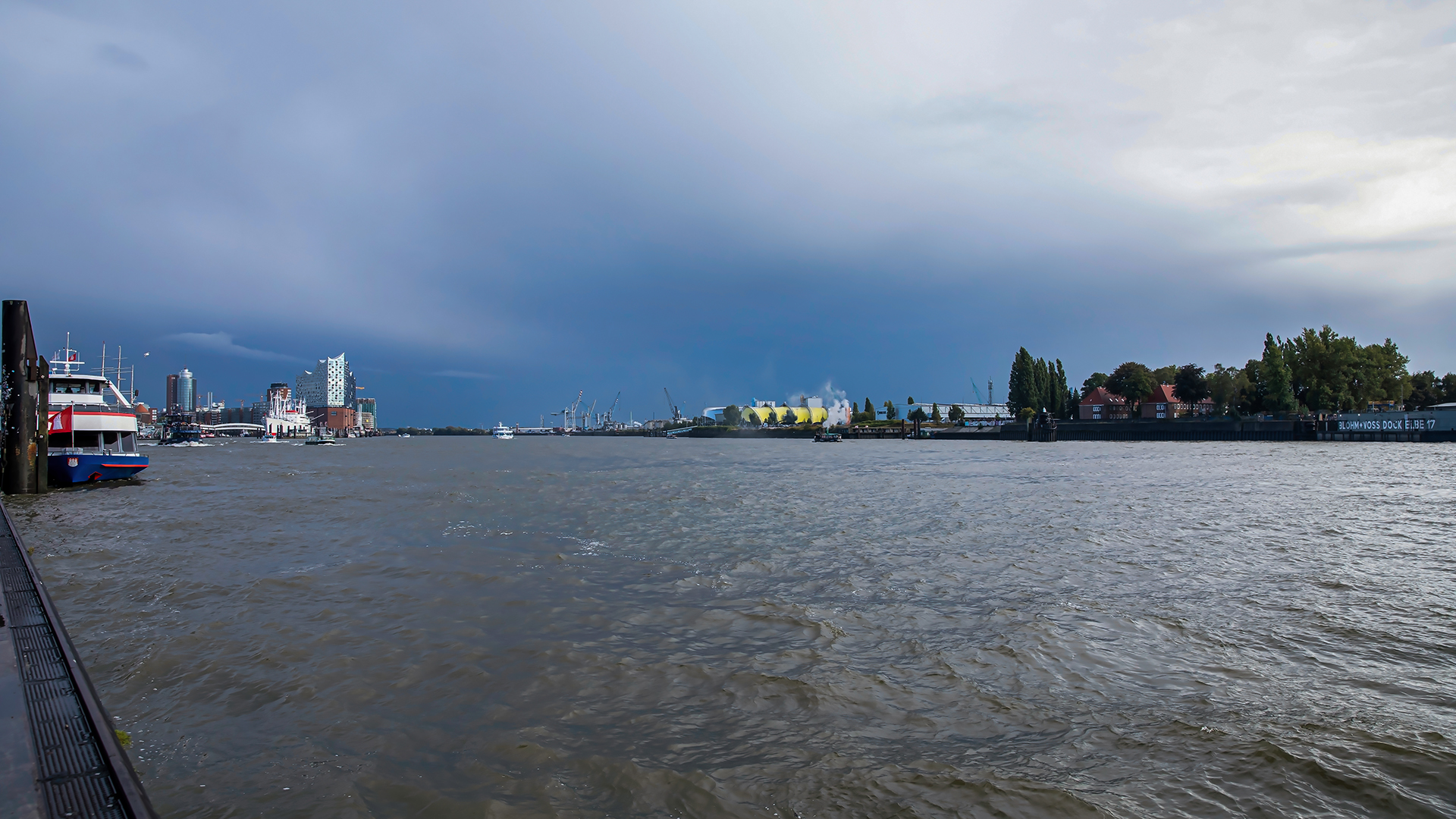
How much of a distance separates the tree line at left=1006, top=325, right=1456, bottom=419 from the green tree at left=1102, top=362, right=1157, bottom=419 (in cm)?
15

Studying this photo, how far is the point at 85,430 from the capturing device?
32.8 m

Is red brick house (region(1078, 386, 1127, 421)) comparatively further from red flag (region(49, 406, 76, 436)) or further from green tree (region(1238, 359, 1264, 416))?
red flag (region(49, 406, 76, 436))

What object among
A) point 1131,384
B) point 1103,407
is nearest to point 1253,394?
point 1131,384

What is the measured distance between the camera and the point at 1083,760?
18.0 feet

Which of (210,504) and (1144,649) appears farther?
(210,504)

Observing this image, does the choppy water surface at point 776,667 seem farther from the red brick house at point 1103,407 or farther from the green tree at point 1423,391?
the green tree at point 1423,391

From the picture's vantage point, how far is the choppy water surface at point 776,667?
201 inches

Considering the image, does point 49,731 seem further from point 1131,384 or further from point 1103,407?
point 1103,407

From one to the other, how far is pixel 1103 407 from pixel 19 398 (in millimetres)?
153869

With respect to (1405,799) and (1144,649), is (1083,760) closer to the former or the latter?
(1405,799)

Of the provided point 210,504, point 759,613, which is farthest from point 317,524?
point 759,613

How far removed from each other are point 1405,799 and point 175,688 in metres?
10.8

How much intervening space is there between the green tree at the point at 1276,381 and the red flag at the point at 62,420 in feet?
446

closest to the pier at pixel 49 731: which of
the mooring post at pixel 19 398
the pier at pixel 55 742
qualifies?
the pier at pixel 55 742
